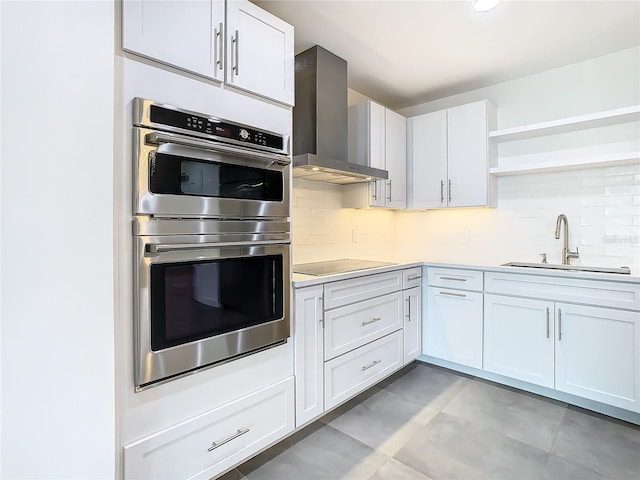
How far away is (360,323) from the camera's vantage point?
2344mm

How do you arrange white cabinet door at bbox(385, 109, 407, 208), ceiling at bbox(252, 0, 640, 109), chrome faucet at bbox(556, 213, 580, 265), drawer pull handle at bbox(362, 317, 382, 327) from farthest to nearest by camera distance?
white cabinet door at bbox(385, 109, 407, 208), chrome faucet at bbox(556, 213, 580, 265), drawer pull handle at bbox(362, 317, 382, 327), ceiling at bbox(252, 0, 640, 109)

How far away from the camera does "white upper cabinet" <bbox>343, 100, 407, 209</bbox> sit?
2934 mm

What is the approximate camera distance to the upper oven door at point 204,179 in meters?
1.33

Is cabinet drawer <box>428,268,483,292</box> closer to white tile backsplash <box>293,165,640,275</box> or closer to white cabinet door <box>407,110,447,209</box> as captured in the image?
white tile backsplash <box>293,165,640,275</box>

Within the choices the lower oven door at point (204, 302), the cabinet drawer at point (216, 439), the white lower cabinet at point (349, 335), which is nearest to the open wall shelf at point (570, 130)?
the white lower cabinet at point (349, 335)

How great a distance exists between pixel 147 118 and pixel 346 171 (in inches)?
53.6

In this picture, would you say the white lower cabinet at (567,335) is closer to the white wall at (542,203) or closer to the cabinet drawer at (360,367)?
the white wall at (542,203)

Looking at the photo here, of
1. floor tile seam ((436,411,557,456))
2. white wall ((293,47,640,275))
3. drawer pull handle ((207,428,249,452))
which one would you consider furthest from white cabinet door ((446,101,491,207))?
drawer pull handle ((207,428,249,452))

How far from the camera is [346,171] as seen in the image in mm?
2406

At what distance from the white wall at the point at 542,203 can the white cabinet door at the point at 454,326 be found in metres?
0.57

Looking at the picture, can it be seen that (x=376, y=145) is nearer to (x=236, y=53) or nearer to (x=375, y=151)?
(x=375, y=151)

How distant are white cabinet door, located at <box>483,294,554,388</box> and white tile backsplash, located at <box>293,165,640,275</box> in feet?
2.02

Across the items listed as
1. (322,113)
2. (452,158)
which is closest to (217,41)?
(322,113)
